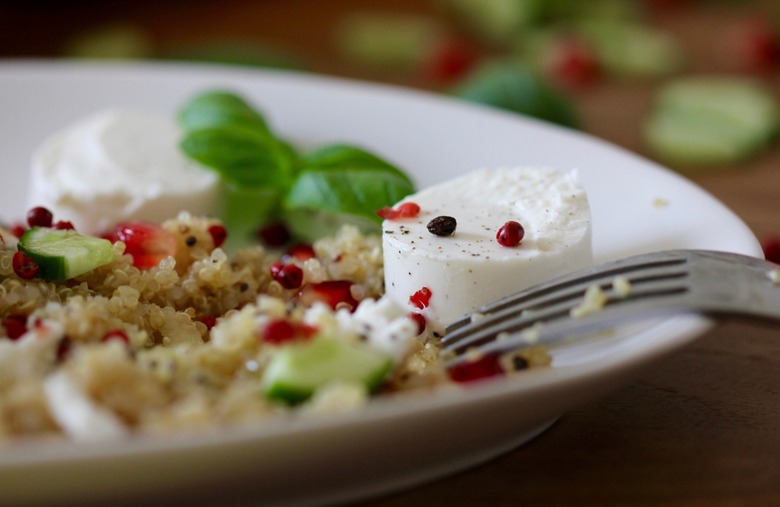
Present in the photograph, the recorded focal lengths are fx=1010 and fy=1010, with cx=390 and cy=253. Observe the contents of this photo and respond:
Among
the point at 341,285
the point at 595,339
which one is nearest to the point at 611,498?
the point at 595,339

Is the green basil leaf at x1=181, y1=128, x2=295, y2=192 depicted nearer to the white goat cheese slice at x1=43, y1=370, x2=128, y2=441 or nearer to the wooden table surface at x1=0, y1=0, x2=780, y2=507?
the wooden table surface at x1=0, y1=0, x2=780, y2=507

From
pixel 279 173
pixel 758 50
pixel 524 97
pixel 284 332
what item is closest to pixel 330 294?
pixel 284 332

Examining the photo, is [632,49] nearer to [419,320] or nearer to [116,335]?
[419,320]

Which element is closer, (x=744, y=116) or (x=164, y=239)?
(x=164, y=239)

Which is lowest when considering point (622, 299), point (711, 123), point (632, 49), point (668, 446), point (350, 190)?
point (668, 446)

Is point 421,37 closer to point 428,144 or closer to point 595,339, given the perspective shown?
point 428,144

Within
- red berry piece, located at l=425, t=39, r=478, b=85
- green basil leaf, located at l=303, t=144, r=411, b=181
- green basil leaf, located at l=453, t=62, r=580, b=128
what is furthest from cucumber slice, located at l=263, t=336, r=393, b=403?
red berry piece, located at l=425, t=39, r=478, b=85
